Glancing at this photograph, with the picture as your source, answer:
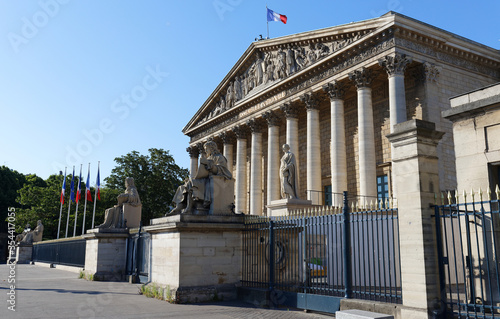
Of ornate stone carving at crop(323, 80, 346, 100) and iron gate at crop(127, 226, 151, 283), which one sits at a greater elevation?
ornate stone carving at crop(323, 80, 346, 100)

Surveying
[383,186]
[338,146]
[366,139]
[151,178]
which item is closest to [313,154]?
[338,146]

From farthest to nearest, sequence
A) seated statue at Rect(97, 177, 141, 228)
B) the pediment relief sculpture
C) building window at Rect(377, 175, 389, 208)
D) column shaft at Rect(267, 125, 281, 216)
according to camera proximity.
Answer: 1. column shaft at Rect(267, 125, 281, 216)
2. the pediment relief sculpture
3. building window at Rect(377, 175, 389, 208)
4. seated statue at Rect(97, 177, 141, 228)

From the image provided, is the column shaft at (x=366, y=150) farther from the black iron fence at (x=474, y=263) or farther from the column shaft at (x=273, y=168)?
the black iron fence at (x=474, y=263)

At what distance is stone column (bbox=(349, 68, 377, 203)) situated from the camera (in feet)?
76.7

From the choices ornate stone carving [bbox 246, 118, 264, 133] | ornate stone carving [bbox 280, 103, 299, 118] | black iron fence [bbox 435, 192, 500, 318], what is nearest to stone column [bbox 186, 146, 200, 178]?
ornate stone carving [bbox 246, 118, 264, 133]

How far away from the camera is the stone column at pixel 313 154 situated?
27.0 metres

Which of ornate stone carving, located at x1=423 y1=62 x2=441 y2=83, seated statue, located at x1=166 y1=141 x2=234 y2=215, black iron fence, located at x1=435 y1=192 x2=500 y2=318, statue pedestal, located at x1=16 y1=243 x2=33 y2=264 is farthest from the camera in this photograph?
statue pedestal, located at x1=16 y1=243 x2=33 y2=264

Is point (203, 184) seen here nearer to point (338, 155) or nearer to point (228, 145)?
point (338, 155)

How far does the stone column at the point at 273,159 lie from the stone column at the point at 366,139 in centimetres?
804

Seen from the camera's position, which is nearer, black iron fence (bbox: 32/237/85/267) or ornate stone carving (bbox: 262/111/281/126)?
black iron fence (bbox: 32/237/85/267)

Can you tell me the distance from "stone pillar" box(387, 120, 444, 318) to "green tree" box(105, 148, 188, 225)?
39.8 metres

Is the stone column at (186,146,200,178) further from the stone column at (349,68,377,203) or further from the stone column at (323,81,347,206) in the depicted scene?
the stone column at (349,68,377,203)

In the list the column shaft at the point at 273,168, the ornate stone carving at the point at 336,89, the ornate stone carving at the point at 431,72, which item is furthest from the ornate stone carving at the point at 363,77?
the column shaft at the point at 273,168

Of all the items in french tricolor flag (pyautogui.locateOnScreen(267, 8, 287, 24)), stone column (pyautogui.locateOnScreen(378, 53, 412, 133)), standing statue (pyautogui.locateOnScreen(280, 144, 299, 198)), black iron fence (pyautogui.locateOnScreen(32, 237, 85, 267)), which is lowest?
black iron fence (pyautogui.locateOnScreen(32, 237, 85, 267))
